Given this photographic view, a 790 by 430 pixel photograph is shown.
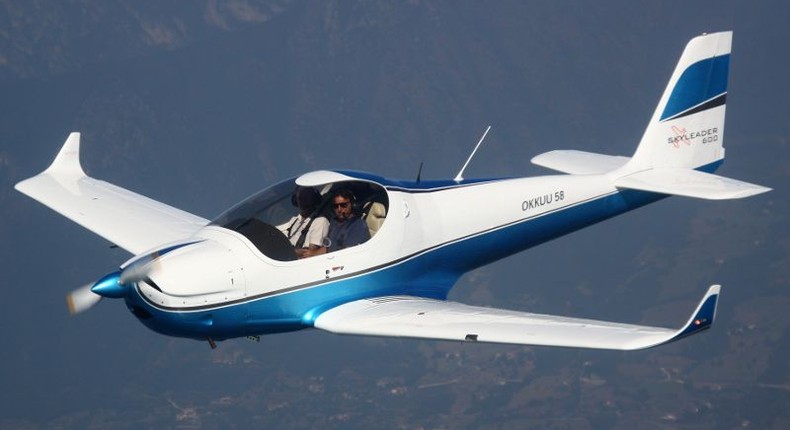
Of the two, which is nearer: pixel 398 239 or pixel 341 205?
pixel 341 205

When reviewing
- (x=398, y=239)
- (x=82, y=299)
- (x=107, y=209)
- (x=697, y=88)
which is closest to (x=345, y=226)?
(x=398, y=239)

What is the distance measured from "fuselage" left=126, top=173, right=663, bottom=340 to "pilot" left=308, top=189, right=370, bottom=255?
0.17 m

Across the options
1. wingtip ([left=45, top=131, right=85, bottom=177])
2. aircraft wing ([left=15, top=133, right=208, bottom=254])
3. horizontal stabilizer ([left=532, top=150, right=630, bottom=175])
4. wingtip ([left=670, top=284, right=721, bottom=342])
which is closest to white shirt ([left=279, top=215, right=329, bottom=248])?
aircraft wing ([left=15, top=133, right=208, bottom=254])

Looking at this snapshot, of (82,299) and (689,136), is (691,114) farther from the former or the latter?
(82,299)

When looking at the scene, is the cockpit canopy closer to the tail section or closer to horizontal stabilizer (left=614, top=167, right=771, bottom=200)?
horizontal stabilizer (left=614, top=167, right=771, bottom=200)

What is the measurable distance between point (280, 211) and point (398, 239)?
2.49 m

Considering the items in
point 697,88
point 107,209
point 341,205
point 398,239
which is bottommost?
point 398,239

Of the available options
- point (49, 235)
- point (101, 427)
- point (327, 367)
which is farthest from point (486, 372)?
point (49, 235)

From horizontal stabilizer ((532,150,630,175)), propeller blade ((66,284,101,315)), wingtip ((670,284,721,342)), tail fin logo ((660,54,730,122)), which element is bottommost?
wingtip ((670,284,721,342))

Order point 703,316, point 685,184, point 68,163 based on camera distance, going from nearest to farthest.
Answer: point 703,316, point 685,184, point 68,163

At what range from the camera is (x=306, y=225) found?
62.3 feet

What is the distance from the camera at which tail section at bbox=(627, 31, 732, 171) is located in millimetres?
24359

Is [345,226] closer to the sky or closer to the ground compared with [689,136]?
closer to the ground

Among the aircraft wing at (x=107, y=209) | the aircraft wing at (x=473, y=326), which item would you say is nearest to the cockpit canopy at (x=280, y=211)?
the aircraft wing at (x=473, y=326)
